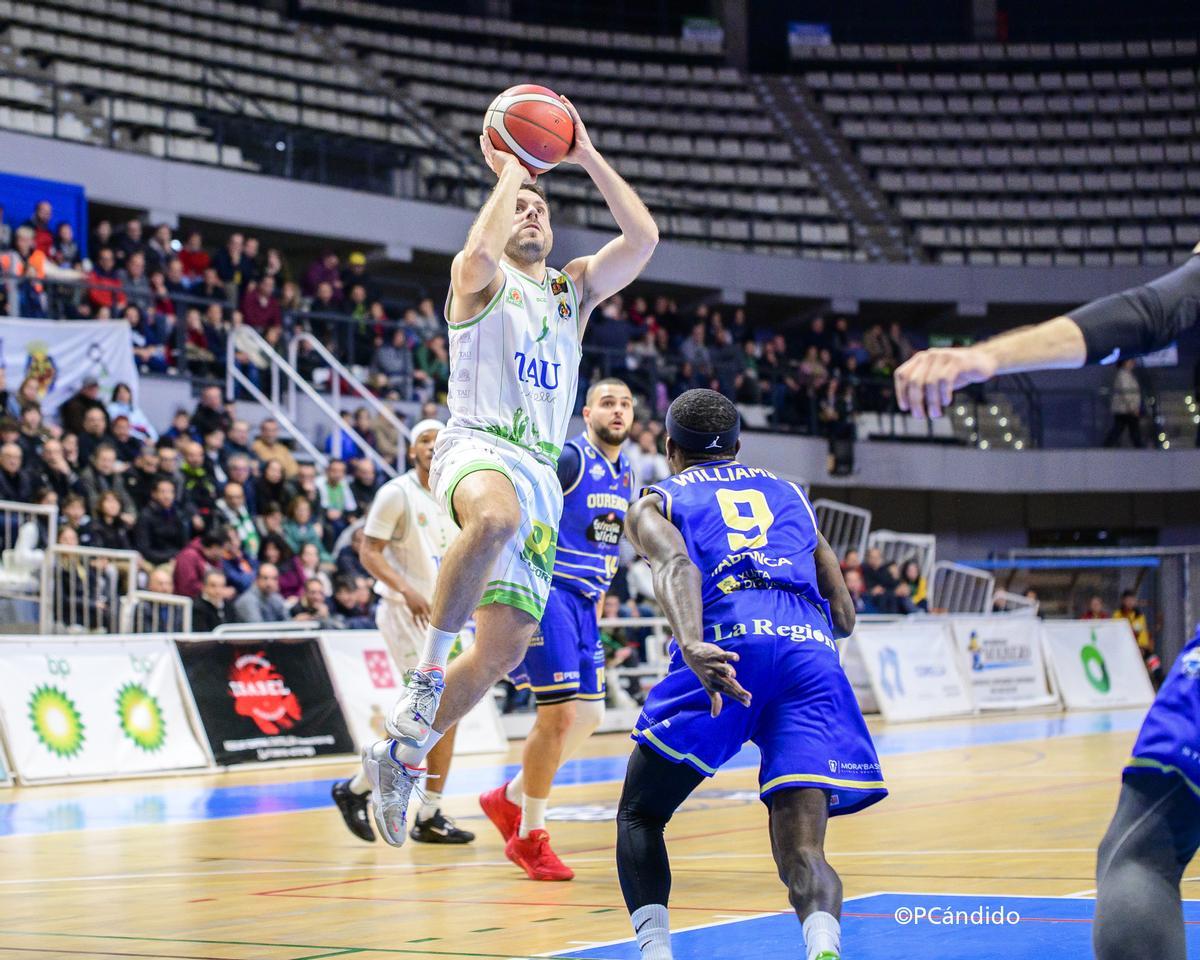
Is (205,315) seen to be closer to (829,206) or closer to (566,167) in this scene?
(566,167)

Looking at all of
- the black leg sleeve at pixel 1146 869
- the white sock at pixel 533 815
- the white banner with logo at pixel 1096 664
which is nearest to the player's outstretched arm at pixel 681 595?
the black leg sleeve at pixel 1146 869

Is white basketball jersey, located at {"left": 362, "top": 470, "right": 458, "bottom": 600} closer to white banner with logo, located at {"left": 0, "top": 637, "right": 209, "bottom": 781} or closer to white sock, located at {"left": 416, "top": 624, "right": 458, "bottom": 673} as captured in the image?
white sock, located at {"left": 416, "top": 624, "right": 458, "bottom": 673}

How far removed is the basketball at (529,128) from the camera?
5.60m

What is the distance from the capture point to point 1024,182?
3181cm

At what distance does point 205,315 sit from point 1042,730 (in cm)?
1045

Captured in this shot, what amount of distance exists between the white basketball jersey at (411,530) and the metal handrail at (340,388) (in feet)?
30.6

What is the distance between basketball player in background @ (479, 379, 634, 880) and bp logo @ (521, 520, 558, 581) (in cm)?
140

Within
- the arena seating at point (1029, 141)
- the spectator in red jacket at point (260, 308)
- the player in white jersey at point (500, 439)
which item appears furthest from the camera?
the arena seating at point (1029, 141)

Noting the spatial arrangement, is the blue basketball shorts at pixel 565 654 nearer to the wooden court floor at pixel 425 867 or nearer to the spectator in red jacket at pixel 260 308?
the wooden court floor at pixel 425 867

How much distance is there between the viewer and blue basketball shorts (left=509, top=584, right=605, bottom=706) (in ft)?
22.9

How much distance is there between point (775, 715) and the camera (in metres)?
4.25

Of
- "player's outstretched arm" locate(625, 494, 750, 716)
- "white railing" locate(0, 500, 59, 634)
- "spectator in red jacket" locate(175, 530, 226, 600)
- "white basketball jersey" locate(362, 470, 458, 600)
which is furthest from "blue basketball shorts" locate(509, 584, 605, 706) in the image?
"spectator in red jacket" locate(175, 530, 226, 600)

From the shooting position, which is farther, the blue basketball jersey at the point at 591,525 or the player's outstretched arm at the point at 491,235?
the blue basketball jersey at the point at 591,525

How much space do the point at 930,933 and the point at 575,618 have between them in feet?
8.78
